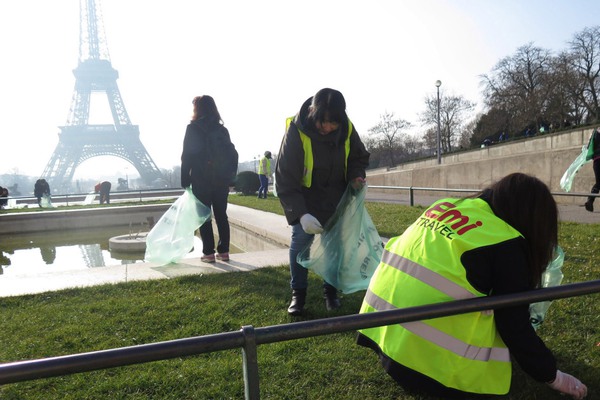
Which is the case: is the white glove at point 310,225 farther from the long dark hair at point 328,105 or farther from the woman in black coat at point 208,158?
the woman in black coat at point 208,158

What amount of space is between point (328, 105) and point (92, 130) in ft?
188

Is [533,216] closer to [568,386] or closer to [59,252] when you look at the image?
[568,386]

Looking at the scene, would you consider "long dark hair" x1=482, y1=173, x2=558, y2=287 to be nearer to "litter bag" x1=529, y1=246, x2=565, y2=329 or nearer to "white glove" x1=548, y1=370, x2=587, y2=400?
"white glove" x1=548, y1=370, x2=587, y2=400

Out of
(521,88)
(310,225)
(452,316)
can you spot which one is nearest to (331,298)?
(310,225)

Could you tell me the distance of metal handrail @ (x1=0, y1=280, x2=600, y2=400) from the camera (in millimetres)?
1125

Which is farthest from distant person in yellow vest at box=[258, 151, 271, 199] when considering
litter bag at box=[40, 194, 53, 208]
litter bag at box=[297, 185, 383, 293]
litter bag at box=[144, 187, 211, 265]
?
litter bag at box=[297, 185, 383, 293]

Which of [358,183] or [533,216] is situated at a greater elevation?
[358,183]

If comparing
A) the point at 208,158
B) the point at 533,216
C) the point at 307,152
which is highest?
the point at 208,158

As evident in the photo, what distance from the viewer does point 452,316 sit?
1.93m

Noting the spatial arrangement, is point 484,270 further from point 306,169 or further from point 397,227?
point 397,227

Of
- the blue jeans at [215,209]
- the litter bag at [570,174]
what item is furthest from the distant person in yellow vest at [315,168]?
the litter bag at [570,174]

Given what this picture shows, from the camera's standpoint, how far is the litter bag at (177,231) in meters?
5.33

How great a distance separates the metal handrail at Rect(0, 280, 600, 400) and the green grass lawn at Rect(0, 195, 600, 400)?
980 mm

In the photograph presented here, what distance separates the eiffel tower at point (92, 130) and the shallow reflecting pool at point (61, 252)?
Answer: 3918cm
